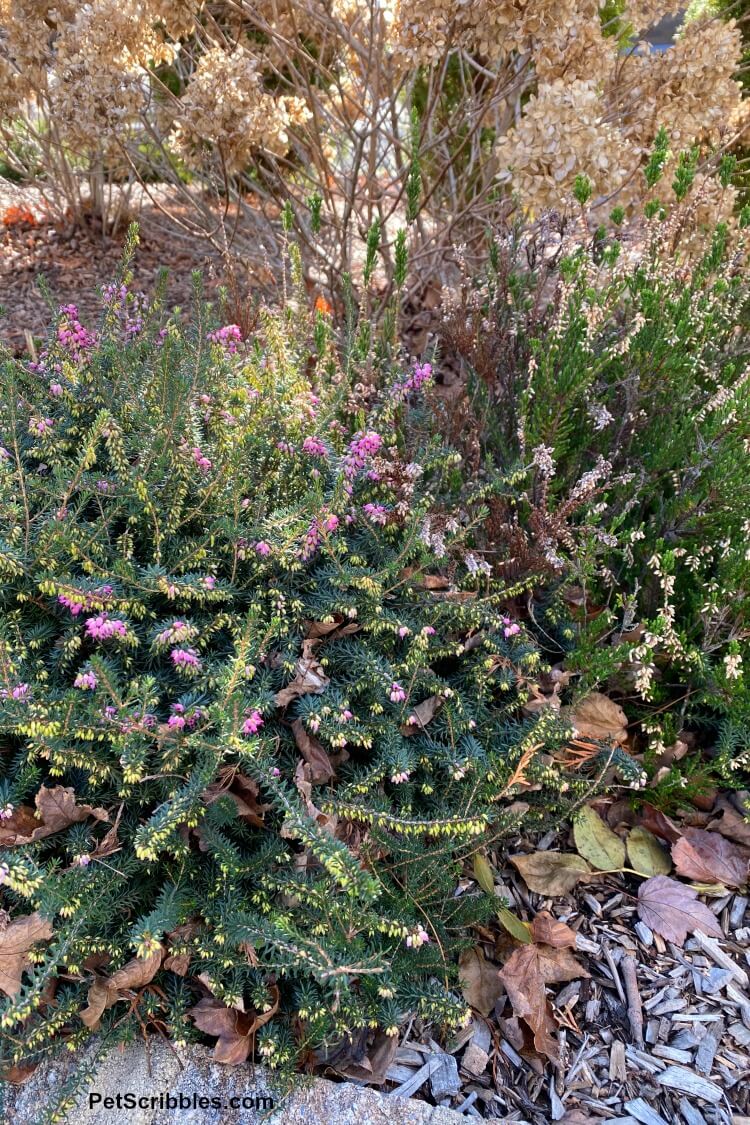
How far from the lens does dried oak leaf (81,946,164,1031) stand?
62.9 inches

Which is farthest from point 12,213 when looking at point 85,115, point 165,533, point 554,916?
point 554,916

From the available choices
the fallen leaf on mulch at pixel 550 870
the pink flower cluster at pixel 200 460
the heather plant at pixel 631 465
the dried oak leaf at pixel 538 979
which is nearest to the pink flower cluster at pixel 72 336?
the pink flower cluster at pixel 200 460

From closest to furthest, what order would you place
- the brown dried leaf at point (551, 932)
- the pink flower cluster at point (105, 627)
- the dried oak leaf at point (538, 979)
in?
the pink flower cluster at point (105, 627) → the dried oak leaf at point (538, 979) → the brown dried leaf at point (551, 932)

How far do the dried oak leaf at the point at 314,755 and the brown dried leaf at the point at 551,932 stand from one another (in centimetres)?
63

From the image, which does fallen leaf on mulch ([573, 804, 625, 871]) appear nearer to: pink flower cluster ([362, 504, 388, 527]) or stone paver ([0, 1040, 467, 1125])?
stone paver ([0, 1040, 467, 1125])

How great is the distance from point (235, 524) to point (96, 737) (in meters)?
0.56

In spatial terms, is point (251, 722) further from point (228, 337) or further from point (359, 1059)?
point (228, 337)

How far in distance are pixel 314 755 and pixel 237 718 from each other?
420mm

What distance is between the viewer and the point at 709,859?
7.22 ft

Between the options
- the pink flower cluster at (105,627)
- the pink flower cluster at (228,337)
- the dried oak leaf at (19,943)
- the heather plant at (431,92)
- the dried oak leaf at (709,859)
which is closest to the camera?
the dried oak leaf at (19,943)

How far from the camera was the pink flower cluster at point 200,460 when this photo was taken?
208 centimetres

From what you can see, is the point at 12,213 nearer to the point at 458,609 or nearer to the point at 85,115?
the point at 85,115

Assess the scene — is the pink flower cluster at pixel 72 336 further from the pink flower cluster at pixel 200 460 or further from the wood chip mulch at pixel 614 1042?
the wood chip mulch at pixel 614 1042

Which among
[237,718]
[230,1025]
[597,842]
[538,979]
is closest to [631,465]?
[597,842]
